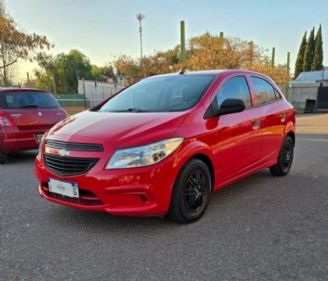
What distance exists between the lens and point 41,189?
4086 mm

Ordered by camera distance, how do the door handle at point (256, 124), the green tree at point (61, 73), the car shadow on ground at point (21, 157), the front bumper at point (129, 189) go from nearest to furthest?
the front bumper at point (129, 189)
the door handle at point (256, 124)
the car shadow on ground at point (21, 157)
the green tree at point (61, 73)

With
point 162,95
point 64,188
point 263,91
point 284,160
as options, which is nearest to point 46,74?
point 284,160

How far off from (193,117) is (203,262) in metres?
1.53

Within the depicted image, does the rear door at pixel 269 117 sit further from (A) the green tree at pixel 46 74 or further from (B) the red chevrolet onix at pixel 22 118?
(A) the green tree at pixel 46 74

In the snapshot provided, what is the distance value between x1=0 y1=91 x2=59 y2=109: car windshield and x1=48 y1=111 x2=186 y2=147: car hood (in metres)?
3.55

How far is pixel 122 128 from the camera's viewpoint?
370 cm

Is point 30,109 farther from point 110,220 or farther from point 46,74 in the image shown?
point 46,74

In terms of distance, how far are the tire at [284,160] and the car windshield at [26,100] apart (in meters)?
4.67

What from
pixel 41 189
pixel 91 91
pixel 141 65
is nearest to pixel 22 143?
pixel 41 189

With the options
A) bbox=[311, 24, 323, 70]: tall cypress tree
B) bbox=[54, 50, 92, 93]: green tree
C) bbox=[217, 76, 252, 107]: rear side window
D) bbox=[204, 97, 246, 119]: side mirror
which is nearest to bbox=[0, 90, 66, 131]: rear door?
bbox=[217, 76, 252, 107]: rear side window

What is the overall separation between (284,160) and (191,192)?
270cm

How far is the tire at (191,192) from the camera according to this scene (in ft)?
12.2

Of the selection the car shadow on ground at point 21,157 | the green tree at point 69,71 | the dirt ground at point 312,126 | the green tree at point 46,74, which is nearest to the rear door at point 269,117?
the car shadow on ground at point 21,157

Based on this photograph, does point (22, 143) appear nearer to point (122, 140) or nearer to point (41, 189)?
point (41, 189)
